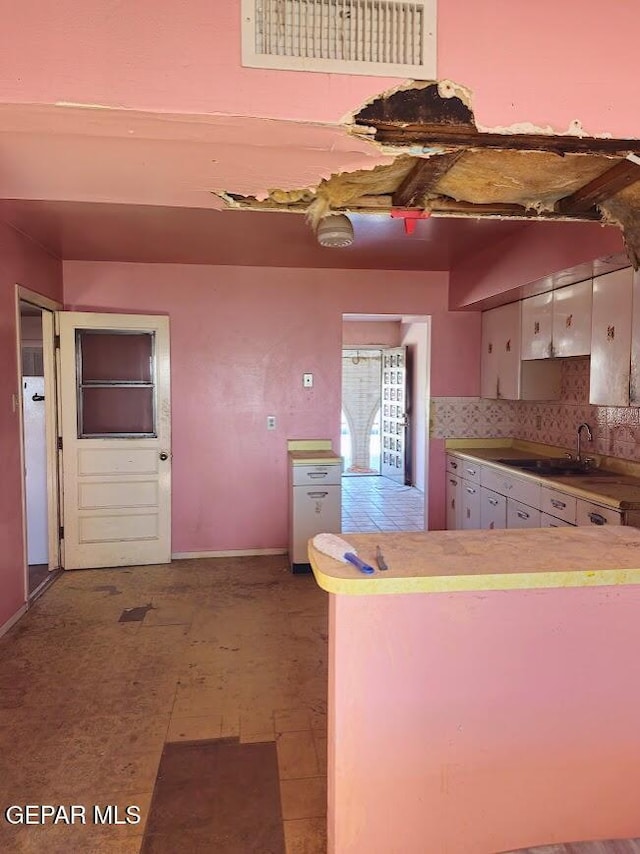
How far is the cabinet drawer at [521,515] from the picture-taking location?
3603 mm

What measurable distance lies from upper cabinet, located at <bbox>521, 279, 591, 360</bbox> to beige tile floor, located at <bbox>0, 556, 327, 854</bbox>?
239 cm

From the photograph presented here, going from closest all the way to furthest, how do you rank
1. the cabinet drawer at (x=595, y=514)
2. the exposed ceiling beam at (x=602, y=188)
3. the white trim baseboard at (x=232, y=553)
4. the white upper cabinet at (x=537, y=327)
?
the exposed ceiling beam at (x=602, y=188)
the cabinet drawer at (x=595, y=514)
the white upper cabinet at (x=537, y=327)
the white trim baseboard at (x=232, y=553)

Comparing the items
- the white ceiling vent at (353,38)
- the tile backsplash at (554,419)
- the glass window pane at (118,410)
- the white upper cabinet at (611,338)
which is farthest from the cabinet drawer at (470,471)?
the white ceiling vent at (353,38)

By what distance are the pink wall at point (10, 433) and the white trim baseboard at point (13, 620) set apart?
0.08 ft

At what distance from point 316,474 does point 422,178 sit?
2.94 m

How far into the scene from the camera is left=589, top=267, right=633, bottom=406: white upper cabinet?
10.0 ft

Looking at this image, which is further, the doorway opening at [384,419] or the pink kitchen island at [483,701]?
the doorway opening at [384,419]

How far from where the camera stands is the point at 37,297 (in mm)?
3855

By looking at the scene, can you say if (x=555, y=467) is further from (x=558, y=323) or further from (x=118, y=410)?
(x=118, y=410)

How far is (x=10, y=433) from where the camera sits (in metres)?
3.42

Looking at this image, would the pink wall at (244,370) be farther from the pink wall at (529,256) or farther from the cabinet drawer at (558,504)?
the cabinet drawer at (558,504)

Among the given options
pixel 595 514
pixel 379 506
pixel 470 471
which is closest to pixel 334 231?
pixel 595 514

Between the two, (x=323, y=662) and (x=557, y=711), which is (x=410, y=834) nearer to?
(x=557, y=711)

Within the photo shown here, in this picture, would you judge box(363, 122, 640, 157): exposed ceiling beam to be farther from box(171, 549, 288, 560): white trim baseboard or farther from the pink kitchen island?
box(171, 549, 288, 560): white trim baseboard
